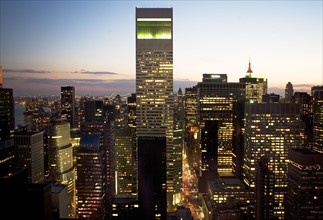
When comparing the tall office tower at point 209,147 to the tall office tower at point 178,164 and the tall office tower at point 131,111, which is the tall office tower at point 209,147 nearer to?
the tall office tower at point 178,164

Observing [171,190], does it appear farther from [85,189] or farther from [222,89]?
[222,89]

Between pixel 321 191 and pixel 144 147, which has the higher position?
pixel 144 147

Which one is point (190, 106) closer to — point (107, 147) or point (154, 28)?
point (154, 28)

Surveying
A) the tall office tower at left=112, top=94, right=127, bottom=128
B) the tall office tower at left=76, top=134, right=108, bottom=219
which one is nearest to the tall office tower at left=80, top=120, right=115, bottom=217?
the tall office tower at left=76, top=134, right=108, bottom=219

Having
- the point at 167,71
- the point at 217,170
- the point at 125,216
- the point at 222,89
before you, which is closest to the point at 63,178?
the point at 125,216

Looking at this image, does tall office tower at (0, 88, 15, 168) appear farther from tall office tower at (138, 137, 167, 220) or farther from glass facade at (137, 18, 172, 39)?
glass facade at (137, 18, 172, 39)

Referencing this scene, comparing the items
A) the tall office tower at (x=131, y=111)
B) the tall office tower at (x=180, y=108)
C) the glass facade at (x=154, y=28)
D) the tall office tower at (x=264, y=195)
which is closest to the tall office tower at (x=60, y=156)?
the glass facade at (x=154, y=28)

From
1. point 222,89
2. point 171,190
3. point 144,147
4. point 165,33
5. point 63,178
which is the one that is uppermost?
point 165,33

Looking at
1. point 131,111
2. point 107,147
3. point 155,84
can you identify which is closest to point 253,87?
point 131,111
